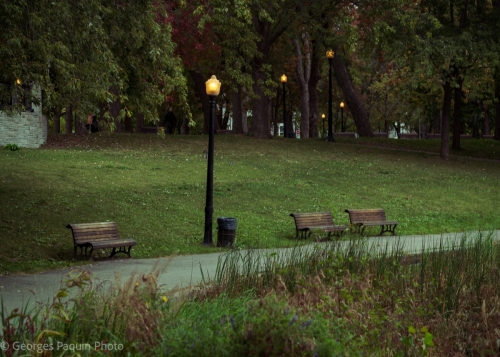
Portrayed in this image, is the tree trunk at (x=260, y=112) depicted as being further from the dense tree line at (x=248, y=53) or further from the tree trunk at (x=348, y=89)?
the tree trunk at (x=348, y=89)

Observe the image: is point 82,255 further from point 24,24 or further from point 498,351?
point 498,351

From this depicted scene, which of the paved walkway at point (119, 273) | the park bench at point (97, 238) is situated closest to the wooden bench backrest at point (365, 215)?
the paved walkway at point (119, 273)

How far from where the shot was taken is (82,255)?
15859mm

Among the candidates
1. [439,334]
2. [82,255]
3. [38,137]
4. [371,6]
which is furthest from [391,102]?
[439,334]

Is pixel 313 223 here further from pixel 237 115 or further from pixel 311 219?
pixel 237 115

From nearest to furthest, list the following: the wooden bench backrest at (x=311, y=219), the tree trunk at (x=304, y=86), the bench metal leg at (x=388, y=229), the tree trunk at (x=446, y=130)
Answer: the wooden bench backrest at (x=311, y=219) < the bench metal leg at (x=388, y=229) < the tree trunk at (x=446, y=130) < the tree trunk at (x=304, y=86)

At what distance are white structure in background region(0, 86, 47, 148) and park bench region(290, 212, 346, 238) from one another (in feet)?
42.6

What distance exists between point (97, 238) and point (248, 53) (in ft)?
63.4

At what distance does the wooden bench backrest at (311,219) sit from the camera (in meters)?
19.0

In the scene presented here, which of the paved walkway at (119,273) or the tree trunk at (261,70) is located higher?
the tree trunk at (261,70)

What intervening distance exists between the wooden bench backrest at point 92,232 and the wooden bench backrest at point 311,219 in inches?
186

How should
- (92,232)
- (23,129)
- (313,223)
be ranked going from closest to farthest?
(92,232)
(313,223)
(23,129)

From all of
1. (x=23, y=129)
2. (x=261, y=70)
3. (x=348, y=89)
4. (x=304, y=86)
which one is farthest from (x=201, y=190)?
(x=304, y=86)

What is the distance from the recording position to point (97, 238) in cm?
1578
